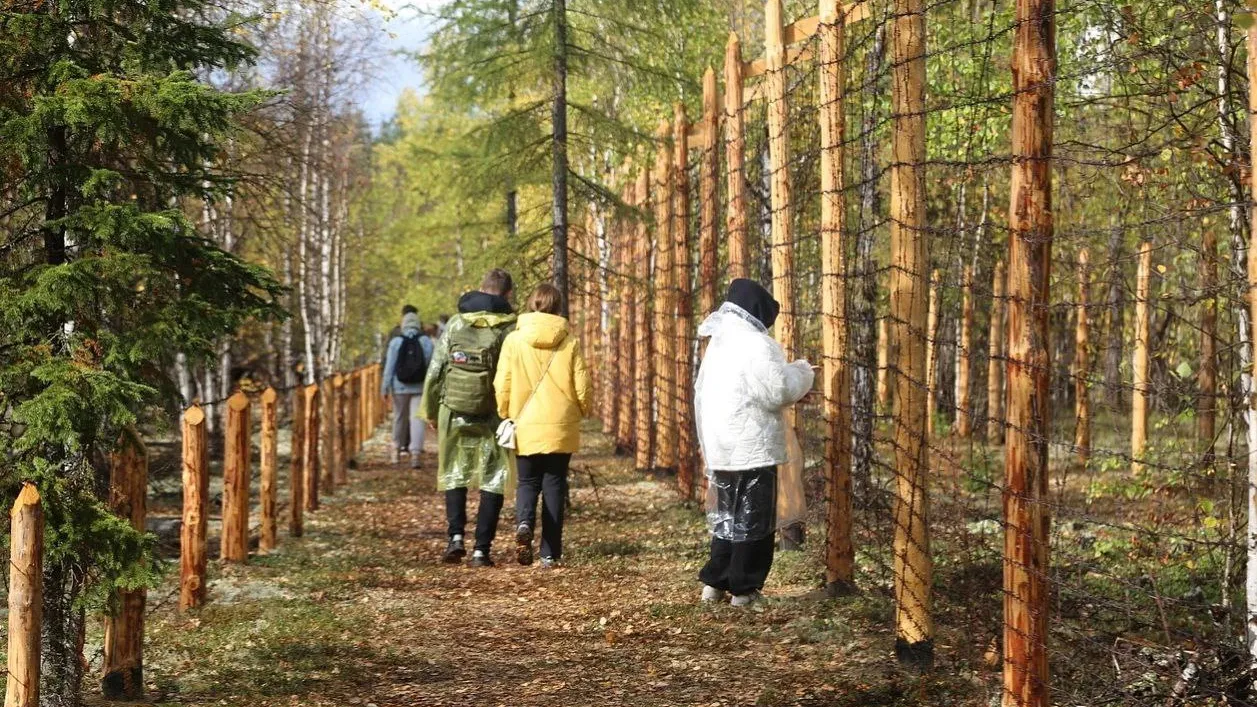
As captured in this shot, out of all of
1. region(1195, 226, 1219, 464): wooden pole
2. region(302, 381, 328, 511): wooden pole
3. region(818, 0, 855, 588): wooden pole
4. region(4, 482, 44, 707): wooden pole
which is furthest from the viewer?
region(302, 381, 328, 511): wooden pole

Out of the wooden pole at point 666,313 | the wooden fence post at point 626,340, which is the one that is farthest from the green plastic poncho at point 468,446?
the wooden fence post at point 626,340

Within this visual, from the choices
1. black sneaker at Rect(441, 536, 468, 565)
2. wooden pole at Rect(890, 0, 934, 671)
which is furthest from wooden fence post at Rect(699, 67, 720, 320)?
wooden pole at Rect(890, 0, 934, 671)

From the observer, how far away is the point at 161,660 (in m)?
6.43

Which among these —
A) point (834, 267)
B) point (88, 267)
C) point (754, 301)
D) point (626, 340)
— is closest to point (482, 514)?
point (754, 301)

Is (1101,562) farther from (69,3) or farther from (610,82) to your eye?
(69,3)

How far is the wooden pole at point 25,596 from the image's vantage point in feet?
14.8

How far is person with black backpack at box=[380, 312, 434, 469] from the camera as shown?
1578 cm

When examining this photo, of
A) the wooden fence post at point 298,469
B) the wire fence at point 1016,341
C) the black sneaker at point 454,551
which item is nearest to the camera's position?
the wire fence at point 1016,341

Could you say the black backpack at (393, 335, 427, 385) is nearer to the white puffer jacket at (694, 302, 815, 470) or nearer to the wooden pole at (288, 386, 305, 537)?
the wooden pole at (288, 386, 305, 537)

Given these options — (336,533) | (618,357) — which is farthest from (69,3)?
(618,357)

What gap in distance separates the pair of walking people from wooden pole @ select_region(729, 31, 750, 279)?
1.58 metres

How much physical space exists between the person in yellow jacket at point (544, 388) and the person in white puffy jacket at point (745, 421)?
64.2 inches

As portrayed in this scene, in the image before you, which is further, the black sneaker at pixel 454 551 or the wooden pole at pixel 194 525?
the black sneaker at pixel 454 551

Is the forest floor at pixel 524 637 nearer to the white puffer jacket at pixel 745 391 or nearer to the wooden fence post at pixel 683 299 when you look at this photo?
the white puffer jacket at pixel 745 391
